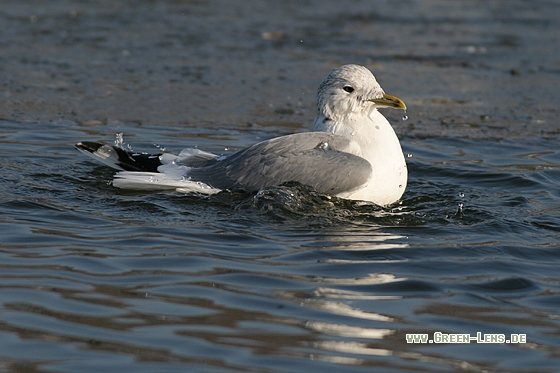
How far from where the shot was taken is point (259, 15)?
49.3 feet

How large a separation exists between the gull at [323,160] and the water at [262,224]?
120mm

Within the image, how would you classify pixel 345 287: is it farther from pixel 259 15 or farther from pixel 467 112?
pixel 259 15

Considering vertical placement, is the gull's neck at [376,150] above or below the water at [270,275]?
above

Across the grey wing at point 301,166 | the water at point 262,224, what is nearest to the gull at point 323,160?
the grey wing at point 301,166

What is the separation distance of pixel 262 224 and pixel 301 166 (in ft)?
2.12

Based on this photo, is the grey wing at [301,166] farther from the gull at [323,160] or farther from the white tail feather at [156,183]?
the white tail feather at [156,183]

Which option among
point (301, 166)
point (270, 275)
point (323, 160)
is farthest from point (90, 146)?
point (270, 275)

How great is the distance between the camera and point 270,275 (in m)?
4.88

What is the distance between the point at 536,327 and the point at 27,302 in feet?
8.30

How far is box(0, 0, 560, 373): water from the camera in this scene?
3.96 meters

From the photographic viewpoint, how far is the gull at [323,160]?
6.34m

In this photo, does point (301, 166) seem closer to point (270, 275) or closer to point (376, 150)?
point (376, 150)

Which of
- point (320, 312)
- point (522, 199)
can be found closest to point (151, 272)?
point (320, 312)

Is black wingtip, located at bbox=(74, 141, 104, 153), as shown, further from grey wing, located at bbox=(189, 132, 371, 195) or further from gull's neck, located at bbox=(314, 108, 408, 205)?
gull's neck, located at bbox=(314, 108, 408, 205)
